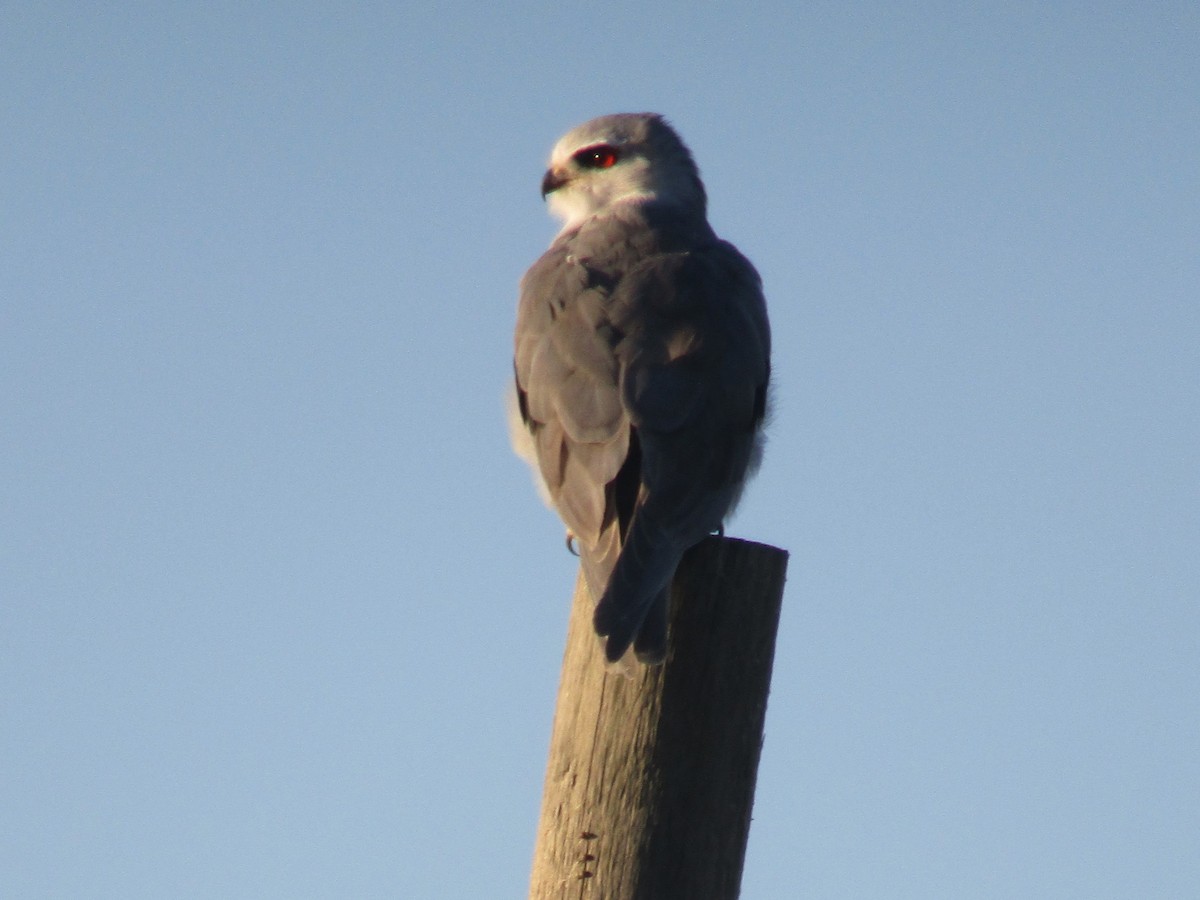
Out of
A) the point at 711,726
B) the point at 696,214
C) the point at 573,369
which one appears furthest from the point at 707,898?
the point at 696,214

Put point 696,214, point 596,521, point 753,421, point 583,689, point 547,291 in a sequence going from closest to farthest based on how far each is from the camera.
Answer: point 583,689 → point 596,521 → point 753,421 → point 547,291 → point 696,214

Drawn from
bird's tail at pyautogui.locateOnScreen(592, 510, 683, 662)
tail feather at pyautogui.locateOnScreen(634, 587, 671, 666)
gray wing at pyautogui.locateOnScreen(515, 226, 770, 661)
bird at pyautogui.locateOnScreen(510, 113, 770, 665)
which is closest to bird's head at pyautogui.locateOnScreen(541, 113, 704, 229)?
bird at pyautogui.locateOnScreen(510, 113, 770, 665)

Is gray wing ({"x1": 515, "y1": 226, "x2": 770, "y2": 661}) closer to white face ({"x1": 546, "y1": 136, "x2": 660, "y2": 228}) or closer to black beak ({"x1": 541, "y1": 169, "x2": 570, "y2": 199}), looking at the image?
white face ({"x1": 546, "y1": 136, "x2": 660, "y2": 228})

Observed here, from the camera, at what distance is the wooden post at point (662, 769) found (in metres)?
3.34

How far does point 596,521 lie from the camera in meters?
4.77

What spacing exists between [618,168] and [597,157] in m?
0.15

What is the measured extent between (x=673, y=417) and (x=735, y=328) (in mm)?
827

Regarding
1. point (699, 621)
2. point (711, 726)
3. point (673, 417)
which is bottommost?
point (711, 726)

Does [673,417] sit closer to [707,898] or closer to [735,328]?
[735,328]

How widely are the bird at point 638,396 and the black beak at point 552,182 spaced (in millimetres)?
1067

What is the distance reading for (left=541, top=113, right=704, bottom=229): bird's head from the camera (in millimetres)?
7871

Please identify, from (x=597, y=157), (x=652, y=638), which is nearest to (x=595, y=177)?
(x=597, y=157)

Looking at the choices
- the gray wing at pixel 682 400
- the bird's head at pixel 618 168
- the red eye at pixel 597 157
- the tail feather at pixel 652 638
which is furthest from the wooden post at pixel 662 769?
the red eye at pixel 597 157

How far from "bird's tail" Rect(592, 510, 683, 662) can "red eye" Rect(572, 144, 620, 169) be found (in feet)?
12.7
